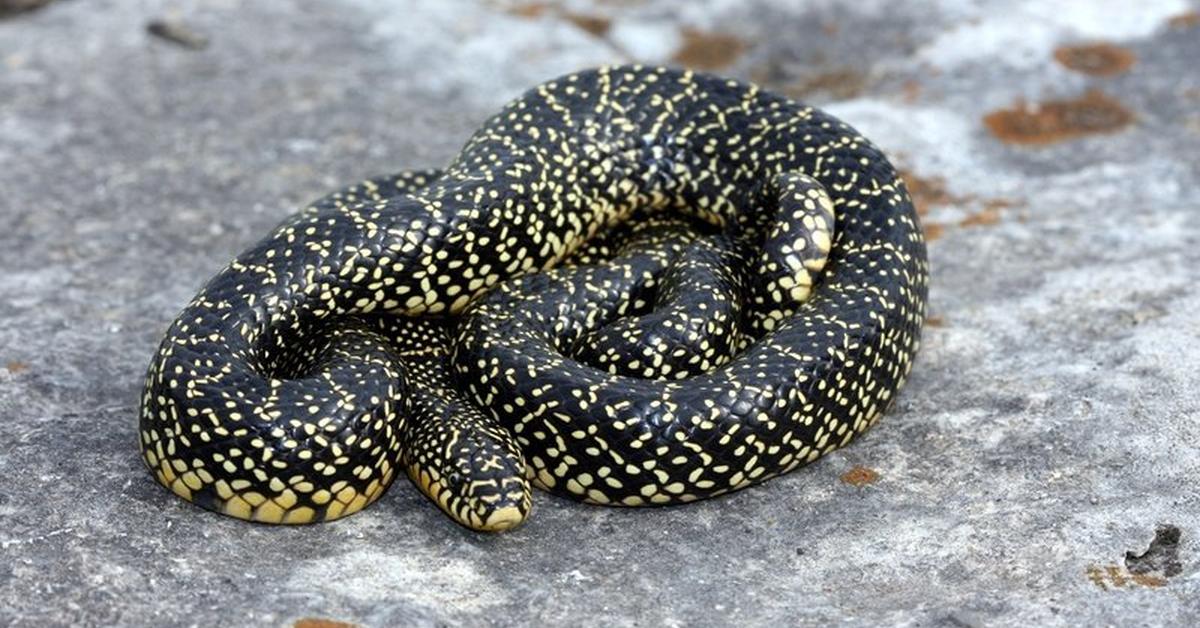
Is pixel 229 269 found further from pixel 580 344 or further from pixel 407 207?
pixel 580 344

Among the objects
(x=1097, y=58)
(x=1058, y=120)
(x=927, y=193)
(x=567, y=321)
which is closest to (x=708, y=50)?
(x=927, y=193)

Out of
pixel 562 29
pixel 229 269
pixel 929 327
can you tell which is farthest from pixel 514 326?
pixel 562 29

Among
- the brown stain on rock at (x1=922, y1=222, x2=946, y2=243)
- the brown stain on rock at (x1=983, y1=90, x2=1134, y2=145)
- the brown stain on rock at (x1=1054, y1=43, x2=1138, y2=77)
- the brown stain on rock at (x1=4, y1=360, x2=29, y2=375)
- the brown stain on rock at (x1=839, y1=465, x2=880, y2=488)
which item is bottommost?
the brown stain on rock at (x1=4, y1=360, x2=29, y2=375)

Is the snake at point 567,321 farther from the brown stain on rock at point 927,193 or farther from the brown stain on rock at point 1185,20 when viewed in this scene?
the brown stain on rock at point 1185,20

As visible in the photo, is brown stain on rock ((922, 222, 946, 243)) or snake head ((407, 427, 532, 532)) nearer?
snake head ((407, 427, 532, 532))

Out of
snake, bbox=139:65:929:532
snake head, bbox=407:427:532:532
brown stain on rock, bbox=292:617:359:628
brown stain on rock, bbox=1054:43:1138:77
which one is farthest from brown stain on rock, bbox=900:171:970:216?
brown stain on rock, bbox=292:617:359:628

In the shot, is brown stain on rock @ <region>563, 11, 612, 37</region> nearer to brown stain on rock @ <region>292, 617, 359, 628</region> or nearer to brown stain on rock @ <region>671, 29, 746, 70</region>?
brown stain on rock @ <region>671, 29, 746, 70</region>
